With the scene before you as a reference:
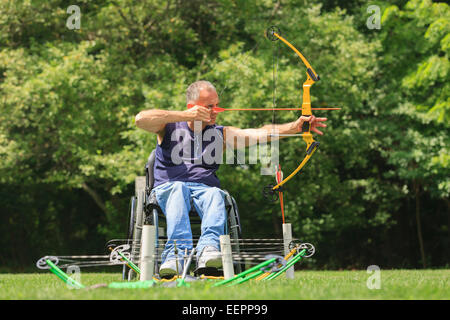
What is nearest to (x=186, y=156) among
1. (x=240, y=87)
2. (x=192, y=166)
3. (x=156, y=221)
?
(x=192, y=166)

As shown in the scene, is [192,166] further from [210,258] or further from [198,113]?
[210,258]

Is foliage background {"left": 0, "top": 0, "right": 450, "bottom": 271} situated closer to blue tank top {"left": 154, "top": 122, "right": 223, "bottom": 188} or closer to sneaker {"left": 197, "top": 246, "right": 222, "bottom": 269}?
blue tank top {"left": 154, "top": 122, "right": 223, "bottom": 188}

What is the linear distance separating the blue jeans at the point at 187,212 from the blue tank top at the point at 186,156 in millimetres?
138

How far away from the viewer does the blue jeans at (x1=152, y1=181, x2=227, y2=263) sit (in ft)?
14.9

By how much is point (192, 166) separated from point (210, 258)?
3.43ft

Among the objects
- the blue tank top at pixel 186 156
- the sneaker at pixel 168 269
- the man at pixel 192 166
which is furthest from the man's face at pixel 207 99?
the sneaker at pixel 168 269

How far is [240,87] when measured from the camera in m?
11.7

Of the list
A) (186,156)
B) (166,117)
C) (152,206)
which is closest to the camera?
(166,117)

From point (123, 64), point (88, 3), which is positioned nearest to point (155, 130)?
point (123, 64)

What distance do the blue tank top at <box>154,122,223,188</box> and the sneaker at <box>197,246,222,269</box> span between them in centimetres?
82

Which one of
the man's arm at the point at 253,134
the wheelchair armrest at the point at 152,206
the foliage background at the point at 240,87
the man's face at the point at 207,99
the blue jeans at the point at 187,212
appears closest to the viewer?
the blue jeans at the point at 187,212

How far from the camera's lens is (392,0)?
1398cm

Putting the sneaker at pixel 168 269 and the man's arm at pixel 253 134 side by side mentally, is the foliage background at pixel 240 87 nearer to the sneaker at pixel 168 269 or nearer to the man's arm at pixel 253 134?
the man's arm at pixel 253 134

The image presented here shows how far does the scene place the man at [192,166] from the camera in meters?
4.56
